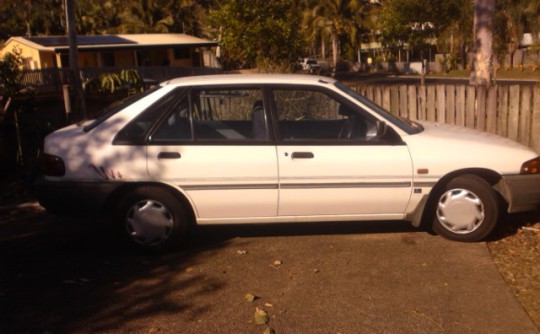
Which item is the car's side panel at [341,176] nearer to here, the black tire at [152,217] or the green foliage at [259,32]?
the black tire at [152,217]

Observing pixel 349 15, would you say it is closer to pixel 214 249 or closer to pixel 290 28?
pixel 290 28

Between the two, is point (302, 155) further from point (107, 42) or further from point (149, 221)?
point (107, 42)

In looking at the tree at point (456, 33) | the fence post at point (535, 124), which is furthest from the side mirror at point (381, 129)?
the tree at point (456, 33)

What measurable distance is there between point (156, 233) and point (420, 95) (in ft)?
17.4

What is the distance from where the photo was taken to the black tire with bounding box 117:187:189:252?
207 inches

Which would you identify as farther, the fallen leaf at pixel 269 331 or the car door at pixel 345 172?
the car door at pixel 345 172

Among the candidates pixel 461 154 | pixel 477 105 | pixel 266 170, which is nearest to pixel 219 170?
pixel 266 170

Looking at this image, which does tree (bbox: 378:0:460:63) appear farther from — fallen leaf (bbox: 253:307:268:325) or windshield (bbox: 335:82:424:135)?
fallen leaf (bbox: 253:307:268:325)

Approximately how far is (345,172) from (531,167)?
176cm

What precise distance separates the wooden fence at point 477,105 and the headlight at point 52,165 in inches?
219

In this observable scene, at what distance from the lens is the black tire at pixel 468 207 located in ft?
17.5

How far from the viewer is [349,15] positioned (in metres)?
58.6

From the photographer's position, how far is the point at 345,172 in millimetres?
5199

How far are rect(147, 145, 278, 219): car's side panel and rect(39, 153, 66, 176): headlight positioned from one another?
→ 813 millimetres
